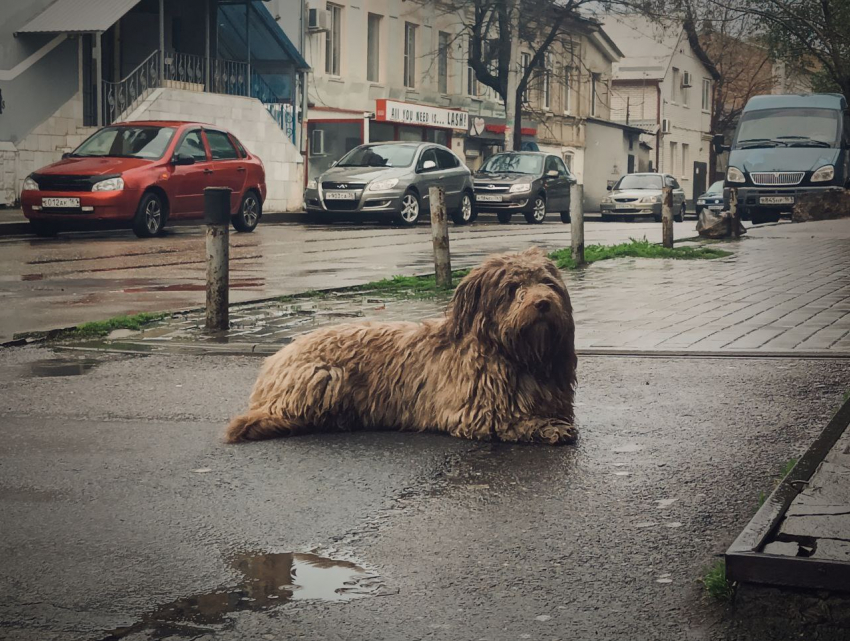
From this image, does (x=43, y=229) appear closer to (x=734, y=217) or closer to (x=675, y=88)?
(x=734, y=217)

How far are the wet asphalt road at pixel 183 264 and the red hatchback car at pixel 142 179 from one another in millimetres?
454

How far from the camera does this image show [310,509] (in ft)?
15.3

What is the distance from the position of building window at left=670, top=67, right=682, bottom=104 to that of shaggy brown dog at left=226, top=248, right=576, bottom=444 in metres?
67.1

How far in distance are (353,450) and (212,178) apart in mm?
18109

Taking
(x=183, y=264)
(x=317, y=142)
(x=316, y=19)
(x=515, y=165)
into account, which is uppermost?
(x=316, y=19)

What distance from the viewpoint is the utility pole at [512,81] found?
41094 millimetres

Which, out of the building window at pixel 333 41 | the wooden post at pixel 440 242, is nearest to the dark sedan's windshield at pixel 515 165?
the building window at pixel 333 41

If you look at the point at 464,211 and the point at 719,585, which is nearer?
the point at 719,585

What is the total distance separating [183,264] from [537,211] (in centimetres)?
1755

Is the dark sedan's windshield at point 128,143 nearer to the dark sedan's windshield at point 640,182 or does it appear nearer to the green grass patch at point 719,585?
Result: the green grass patch at point 719,585

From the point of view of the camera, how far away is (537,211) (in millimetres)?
32656

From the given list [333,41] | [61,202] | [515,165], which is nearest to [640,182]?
[515,165]

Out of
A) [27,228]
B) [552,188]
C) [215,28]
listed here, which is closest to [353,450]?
[27,228]

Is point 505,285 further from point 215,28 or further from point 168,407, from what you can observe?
point 215,28
